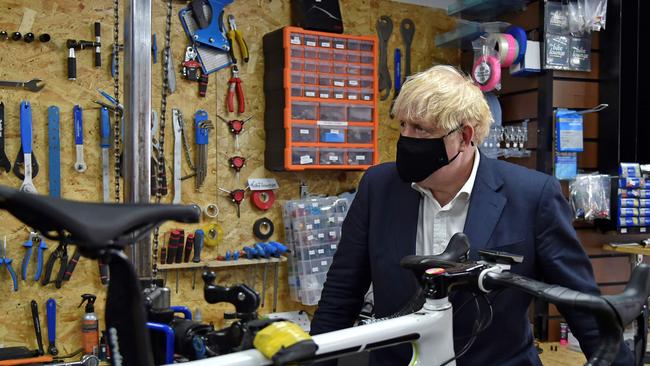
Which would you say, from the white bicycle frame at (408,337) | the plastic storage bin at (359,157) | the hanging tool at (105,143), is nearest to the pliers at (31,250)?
the hanging tool at (105,143)

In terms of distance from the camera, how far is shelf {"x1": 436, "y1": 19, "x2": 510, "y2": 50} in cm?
366

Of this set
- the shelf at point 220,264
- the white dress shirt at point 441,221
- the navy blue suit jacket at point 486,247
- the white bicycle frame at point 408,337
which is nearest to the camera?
the white bicycle frame at point 408,337

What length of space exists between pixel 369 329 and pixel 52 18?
263cm

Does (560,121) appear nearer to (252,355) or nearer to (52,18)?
(52,18)

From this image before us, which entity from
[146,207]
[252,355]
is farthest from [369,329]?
[146,207]

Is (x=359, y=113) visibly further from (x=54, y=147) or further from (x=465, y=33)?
(x=54, y=147)

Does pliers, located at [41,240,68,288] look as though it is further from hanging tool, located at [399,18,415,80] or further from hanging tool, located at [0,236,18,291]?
hanging tool, located at [399,18,415,80]

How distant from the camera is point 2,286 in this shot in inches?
114

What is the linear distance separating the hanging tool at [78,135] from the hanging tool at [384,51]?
1772 mm

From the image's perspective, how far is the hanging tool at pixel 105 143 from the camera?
3.07 meters

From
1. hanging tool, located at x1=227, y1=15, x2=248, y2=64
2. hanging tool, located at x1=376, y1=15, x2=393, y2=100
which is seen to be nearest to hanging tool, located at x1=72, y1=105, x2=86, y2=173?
hanging tool, located at x1=227, y1=15, x2=248, y2=64

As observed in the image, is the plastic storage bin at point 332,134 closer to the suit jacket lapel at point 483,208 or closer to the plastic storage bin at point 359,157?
the plastic storage bin at point 359,157

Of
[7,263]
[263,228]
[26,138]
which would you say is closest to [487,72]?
[263,228]

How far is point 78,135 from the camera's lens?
3.02 meters
